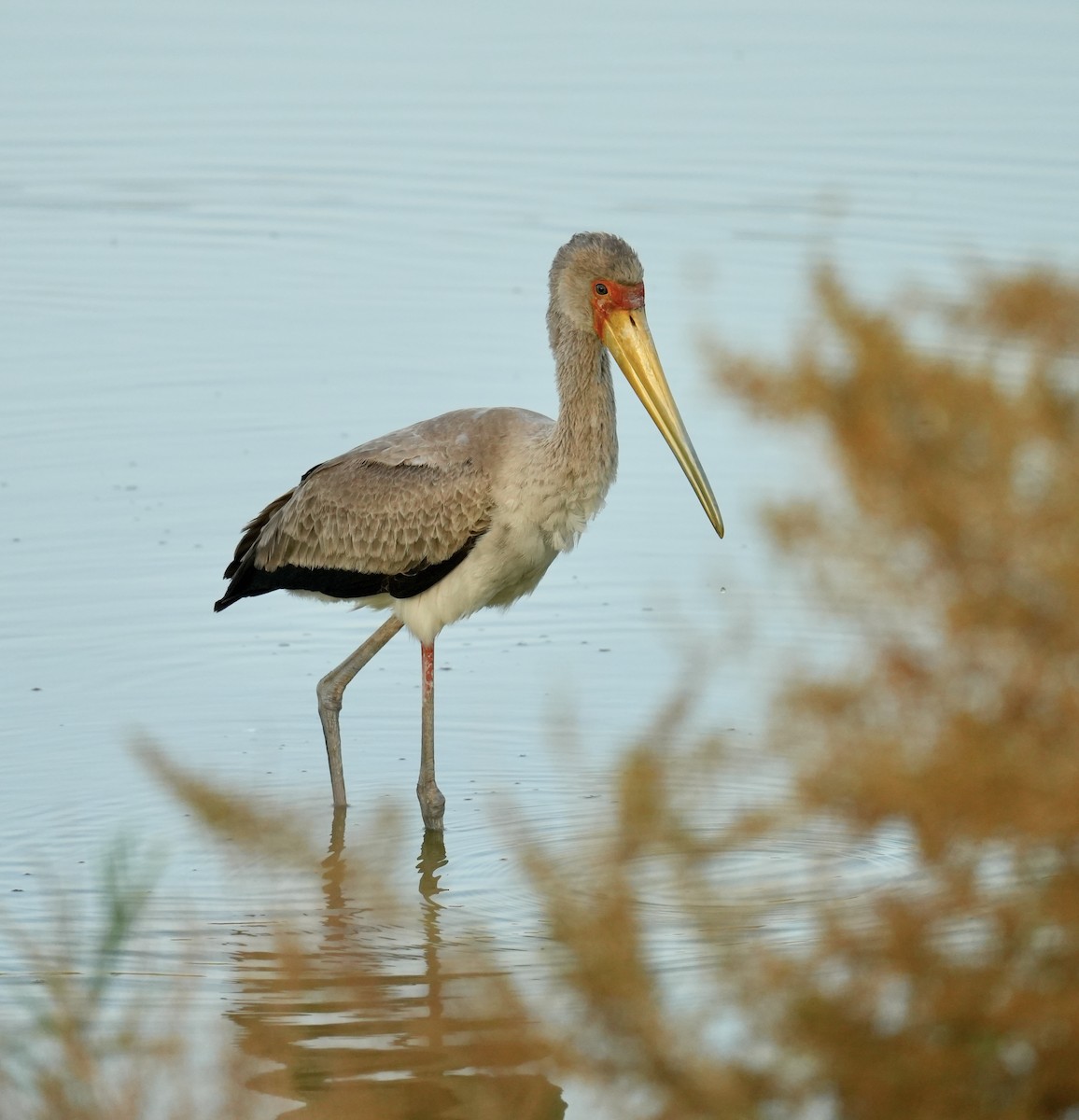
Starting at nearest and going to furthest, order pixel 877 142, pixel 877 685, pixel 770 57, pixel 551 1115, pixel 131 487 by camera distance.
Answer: pixel 877 685, pixel 551 1115, pixel 131 487, pixel 877 142, pixel 770 57

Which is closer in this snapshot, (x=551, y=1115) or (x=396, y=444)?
(x=551, y=1115)

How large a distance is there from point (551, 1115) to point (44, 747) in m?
3.36

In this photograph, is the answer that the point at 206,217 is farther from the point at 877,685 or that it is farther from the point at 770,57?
the point at 877,685

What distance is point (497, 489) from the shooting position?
6977mm

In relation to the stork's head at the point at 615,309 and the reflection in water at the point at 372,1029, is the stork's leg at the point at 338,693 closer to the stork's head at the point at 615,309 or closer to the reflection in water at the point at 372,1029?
the reflection in water at the point at 372,1029

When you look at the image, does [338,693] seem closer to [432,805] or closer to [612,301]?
[432,805]

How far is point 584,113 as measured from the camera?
59.6 ft

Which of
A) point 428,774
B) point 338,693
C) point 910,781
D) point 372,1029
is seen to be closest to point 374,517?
point 338,693

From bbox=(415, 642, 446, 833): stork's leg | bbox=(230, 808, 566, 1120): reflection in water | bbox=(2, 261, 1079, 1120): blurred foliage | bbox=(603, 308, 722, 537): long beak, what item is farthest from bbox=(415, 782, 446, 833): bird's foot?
bbox=(2, 261, 1079, 1120): blurred foliage

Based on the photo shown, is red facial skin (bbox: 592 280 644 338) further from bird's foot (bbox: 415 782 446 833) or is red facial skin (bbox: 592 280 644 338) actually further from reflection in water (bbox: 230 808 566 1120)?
reflection in water (bbox: 230 808 566 1120)

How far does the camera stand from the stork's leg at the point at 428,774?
7023 mm

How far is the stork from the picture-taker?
693 centimetres

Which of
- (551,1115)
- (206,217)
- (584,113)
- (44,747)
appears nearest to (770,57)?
(584,113)

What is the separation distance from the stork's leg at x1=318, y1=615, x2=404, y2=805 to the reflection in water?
847 millimetres
